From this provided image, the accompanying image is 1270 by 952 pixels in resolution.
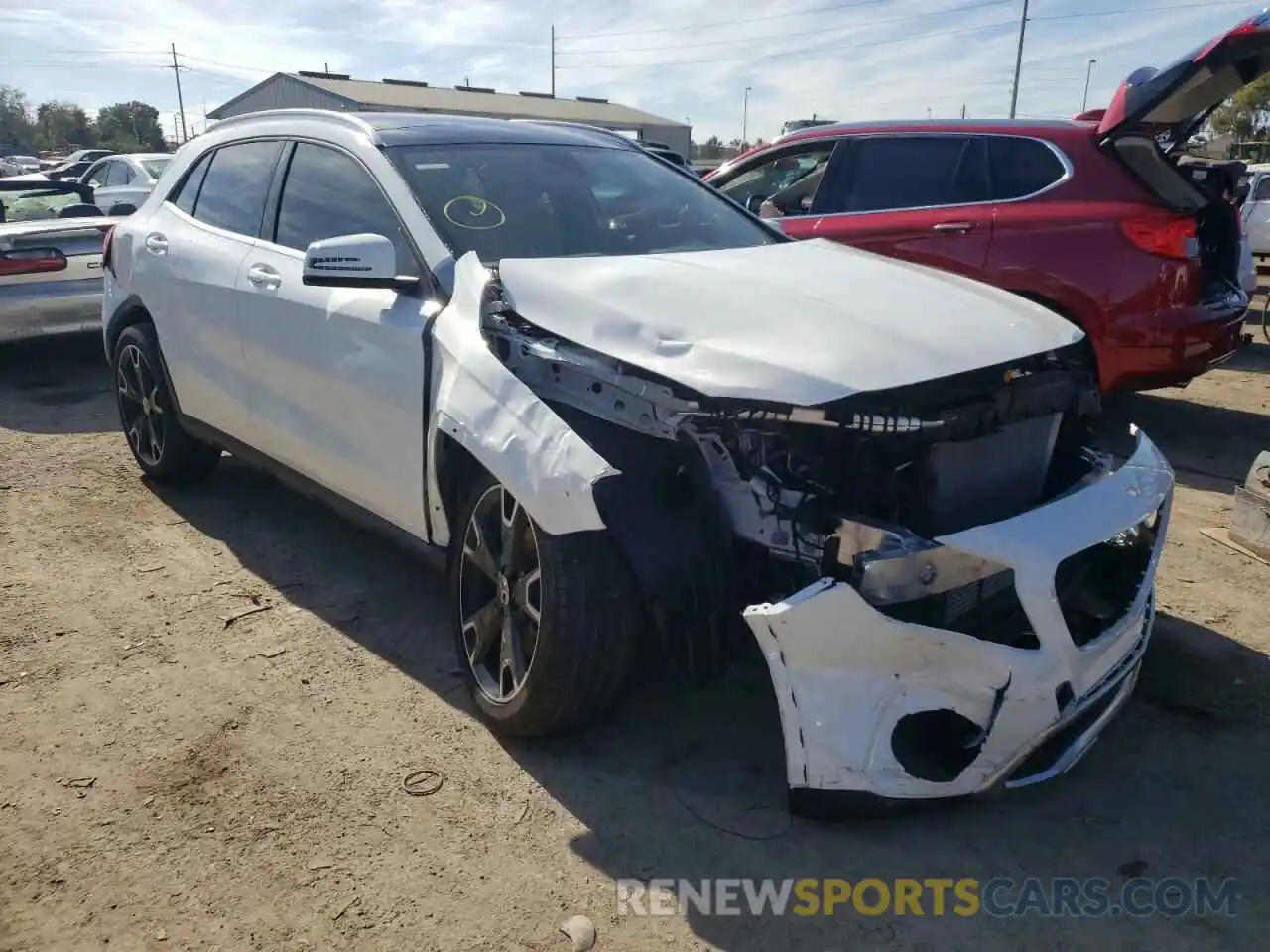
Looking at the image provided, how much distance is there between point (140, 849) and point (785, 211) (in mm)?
5700

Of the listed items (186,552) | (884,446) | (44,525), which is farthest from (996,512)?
(44,525)

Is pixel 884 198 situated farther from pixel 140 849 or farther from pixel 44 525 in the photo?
pixel 140 849

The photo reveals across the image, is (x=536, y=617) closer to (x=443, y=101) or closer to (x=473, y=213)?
(x=473, y=213)

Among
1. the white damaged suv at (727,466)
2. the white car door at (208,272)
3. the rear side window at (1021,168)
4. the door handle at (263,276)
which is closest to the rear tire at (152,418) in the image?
the white car door at (208,272)

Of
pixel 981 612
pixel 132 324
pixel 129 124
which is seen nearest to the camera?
pixel 981 612

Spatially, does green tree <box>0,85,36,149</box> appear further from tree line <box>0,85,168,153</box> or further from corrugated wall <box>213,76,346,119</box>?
corrugated wall <box>213,76,346,119</box>

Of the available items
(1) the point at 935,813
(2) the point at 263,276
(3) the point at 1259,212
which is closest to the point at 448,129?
(2) the point at 263,276

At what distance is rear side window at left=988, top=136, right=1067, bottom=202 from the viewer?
585cm

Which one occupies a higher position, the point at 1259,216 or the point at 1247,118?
the point at 1247,118

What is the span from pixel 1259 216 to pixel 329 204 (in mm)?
15502

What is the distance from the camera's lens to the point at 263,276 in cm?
393

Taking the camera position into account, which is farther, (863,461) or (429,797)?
(429,797)

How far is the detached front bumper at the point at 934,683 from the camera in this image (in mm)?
2262

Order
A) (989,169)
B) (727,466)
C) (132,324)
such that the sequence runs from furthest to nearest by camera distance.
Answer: (989,169) → (132,324) → (727,466)
